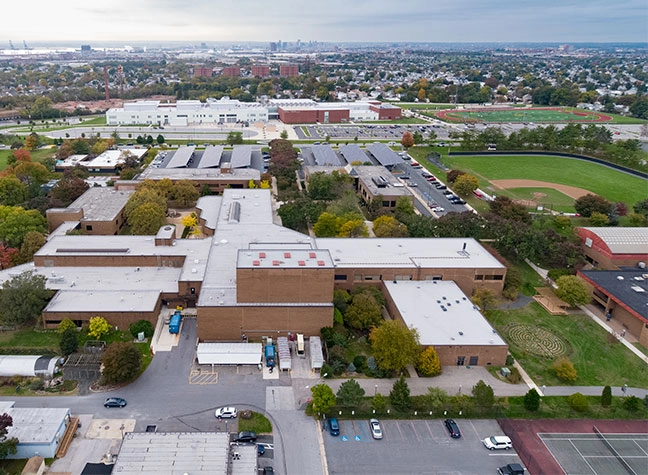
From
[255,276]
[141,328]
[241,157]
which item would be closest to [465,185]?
[241,157]

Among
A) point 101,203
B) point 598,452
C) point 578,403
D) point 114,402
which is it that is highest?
point 101,203

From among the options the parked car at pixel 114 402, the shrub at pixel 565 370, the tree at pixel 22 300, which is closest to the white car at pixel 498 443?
the shrub at pixel 565 370

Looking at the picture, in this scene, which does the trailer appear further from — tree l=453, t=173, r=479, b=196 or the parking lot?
tree l=453, t=173, r=479, b=196

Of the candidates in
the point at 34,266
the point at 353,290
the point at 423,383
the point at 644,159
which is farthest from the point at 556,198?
the point at 34,266

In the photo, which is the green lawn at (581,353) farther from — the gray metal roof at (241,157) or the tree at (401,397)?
the gray metal roof at (241,157)

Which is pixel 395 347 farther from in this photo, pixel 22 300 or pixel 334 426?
pixel 22 300

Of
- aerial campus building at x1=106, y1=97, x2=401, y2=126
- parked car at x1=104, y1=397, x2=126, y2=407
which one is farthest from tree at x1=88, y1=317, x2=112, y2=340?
aerial campus building at x1=106, y1=97, x2=401, y2=126
